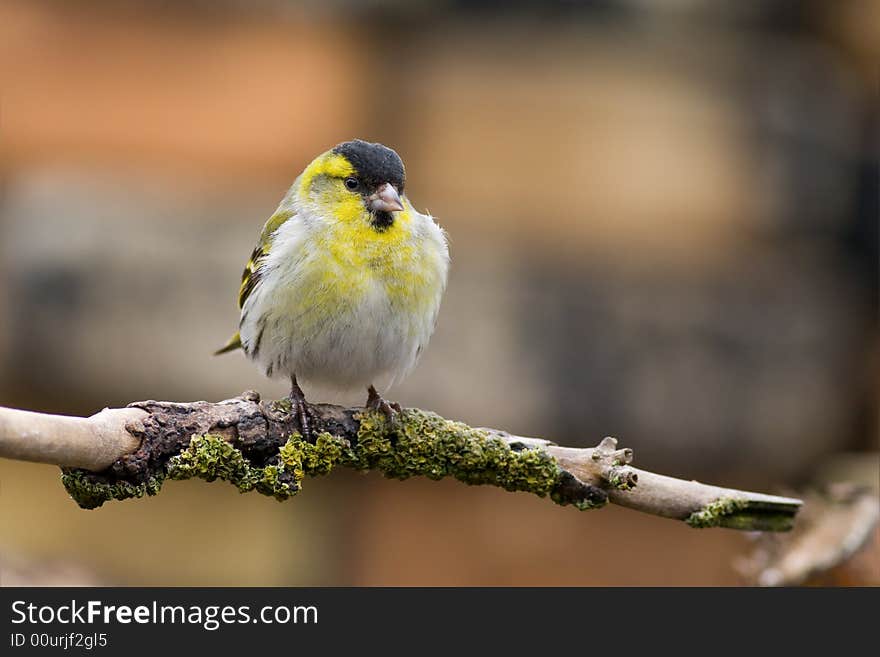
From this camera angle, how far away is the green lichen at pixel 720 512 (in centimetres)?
296

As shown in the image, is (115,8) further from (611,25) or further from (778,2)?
(778,2)

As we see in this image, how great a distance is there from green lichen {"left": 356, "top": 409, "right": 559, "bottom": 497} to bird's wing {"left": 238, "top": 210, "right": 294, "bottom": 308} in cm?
93

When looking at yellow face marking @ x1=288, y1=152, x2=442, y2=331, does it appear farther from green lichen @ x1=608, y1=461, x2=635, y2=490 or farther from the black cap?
green lichen @ x1=608, y1=461, x2=635, y2=490

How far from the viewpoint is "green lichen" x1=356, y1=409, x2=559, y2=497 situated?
3096mm

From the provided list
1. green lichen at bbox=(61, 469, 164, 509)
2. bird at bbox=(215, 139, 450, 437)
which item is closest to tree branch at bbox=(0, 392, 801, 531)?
green lichen at bbox=(61, 469, 164, 509)

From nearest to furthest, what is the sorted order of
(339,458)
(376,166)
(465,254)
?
(339,458) < (376,166) < (465,254)

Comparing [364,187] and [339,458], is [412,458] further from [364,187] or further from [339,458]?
[364,187]

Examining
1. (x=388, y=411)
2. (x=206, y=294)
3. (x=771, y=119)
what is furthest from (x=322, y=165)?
(x=771, y=119)

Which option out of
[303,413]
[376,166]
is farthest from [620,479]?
[376,166]

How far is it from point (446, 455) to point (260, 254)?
1.22 metres

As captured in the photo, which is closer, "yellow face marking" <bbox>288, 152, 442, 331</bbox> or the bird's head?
"yellow face marking" <bbox>288, 152, 442, 331</bbox>

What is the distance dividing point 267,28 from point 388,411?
13.9ft

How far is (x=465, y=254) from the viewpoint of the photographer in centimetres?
673

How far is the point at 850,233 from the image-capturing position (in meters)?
7.63
